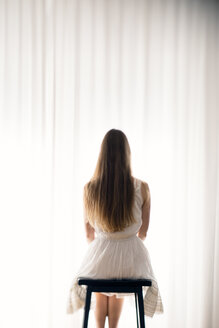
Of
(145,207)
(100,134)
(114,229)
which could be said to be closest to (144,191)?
(145,207)

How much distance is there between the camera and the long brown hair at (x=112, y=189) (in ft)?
4.84

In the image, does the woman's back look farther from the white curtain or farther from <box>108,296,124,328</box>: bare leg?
the white curtain

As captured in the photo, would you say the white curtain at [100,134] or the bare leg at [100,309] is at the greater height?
the white curtain at [100,134]

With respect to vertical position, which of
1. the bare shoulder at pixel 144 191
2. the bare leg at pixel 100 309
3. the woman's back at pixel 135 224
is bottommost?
the bare leg at pixel 100 309

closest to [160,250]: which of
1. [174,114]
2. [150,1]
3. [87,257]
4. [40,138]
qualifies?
[87,257]

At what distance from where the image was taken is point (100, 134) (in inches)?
78.5

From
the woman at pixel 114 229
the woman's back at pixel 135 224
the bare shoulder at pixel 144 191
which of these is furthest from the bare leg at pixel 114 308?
the bare shoulder at pixel 144 191

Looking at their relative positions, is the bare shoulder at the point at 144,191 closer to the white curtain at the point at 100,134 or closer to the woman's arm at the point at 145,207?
the woman's arm at the point at 145,207

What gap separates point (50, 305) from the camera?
1.92 metres

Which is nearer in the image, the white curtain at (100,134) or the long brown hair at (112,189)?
the long brown hair at (112,189)

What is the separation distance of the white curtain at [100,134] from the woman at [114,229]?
42 cm

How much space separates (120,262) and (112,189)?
380mm

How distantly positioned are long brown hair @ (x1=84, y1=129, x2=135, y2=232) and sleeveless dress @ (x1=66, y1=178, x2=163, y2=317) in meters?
0.05

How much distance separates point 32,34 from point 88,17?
41 centimetres
